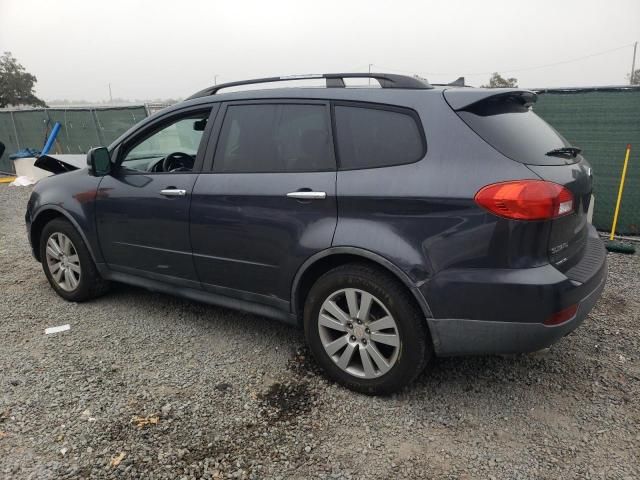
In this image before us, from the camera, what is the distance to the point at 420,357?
261cm

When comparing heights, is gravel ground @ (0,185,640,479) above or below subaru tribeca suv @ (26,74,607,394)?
below

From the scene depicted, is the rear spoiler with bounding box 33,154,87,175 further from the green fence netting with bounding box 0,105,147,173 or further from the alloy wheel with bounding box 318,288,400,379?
the green fence netting with bounding box 0,105,147,173

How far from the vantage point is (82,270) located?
417 centimetres

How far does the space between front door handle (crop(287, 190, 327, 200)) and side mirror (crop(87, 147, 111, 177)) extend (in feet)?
5.77

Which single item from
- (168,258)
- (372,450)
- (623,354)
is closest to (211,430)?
(372,450)

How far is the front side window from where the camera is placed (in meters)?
3.65

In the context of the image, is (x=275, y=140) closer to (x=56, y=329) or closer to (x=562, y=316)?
(x=562, y=316)

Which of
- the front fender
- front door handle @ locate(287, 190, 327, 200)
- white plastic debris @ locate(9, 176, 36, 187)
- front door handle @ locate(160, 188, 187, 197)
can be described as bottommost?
white plastic debris @ locate(9, 176, 36, 187)

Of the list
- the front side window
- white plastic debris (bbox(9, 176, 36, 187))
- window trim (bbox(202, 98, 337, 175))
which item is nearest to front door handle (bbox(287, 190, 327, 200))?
window trim (bbox(202, 98, 337, 175))

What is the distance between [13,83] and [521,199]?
151 ft

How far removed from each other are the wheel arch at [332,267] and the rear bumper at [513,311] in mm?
179

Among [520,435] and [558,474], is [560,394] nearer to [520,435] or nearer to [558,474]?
[520,435]

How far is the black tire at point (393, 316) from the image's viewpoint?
257cm

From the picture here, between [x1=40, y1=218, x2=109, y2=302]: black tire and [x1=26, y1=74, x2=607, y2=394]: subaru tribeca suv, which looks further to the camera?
[x1=40, y1=218, x2=109, y2=302]: black tire
